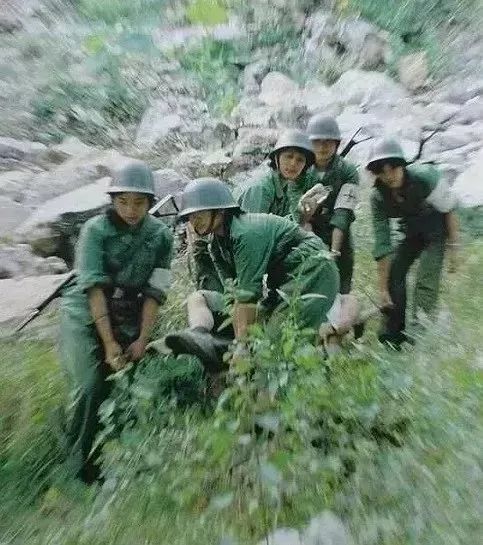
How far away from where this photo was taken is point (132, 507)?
2.10 m

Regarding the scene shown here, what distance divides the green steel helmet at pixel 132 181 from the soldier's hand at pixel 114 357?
0.49m

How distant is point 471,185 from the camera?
2.50 m

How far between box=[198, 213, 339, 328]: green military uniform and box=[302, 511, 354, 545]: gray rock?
61 centimetres

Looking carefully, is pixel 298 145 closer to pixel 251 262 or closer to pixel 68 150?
pixel 251 262

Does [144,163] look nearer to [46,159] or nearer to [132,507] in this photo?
[46,159]

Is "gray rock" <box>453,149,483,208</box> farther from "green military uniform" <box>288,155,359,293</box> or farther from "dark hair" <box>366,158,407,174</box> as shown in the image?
"green military uniform" <box>288,155,359,293</box>

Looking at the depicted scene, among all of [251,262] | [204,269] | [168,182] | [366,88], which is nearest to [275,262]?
[251,262]

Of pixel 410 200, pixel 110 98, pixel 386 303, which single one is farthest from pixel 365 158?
pixel 110 98

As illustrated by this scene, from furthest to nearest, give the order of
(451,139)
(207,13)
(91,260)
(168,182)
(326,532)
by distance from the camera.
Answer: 1. (207,13)
2. (451,139)
3. (168,182)
4. (91,260)
5. (326,532)

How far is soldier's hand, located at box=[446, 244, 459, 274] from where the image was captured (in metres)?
2.40

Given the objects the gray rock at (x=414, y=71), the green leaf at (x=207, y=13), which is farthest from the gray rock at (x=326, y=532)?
the green leaf at (x=207, y=13)

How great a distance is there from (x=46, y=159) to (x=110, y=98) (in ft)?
1.13

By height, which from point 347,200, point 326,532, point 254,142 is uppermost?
point 254,142

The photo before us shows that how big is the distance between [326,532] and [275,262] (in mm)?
850
